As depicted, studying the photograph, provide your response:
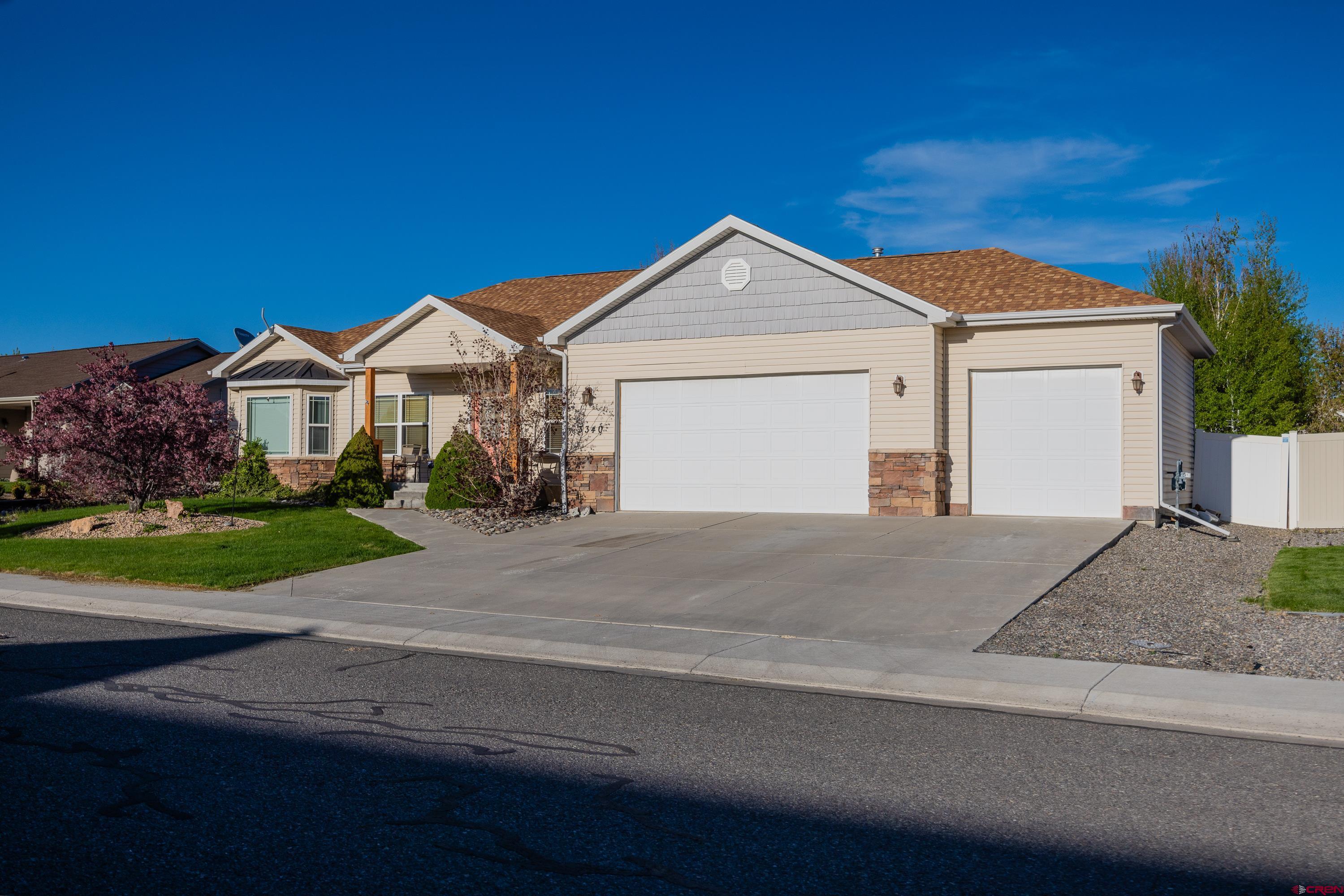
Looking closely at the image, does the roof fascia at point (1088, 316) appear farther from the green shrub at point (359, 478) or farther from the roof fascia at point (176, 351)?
the roof fascia at point (176, 351)

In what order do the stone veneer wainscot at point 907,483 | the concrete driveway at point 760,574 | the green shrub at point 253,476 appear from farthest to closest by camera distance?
the green shrub at point 253,476
the stone veneer wainscot at point 907,483
the concrete driveway at point 760,574

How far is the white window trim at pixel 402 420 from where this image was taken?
2452cm

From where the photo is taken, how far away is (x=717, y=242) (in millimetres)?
19516

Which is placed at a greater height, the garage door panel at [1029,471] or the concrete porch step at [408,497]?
the garage door panel at [1029,471]

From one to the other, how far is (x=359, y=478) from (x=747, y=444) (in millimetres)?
8563

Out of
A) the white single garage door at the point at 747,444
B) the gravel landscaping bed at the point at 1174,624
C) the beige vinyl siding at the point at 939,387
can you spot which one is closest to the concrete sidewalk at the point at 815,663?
the gravel landscaping bed at the point at 1174,624

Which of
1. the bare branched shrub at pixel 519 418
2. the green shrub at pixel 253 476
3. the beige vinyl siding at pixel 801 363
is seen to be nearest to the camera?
the beige vinyl siding at pixel 801 363

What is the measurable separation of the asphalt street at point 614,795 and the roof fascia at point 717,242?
11.7 m

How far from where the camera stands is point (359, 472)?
2205 centimetres

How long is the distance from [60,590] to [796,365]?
11.9 m

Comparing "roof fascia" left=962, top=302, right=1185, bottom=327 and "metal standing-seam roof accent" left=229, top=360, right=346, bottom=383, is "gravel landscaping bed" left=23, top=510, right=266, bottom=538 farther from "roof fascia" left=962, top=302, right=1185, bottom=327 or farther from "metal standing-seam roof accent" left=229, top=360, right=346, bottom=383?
"roof fascia" left=962, top=302, right=1185, bottom=327

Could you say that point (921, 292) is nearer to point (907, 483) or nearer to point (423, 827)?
point (907, 483)

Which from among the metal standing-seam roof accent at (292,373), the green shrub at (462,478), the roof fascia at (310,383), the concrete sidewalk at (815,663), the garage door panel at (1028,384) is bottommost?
the concrete sidewalk at (815,663)

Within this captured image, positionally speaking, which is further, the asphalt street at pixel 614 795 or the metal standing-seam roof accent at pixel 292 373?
the metal standing-seam roof accent at pixel 292 373
